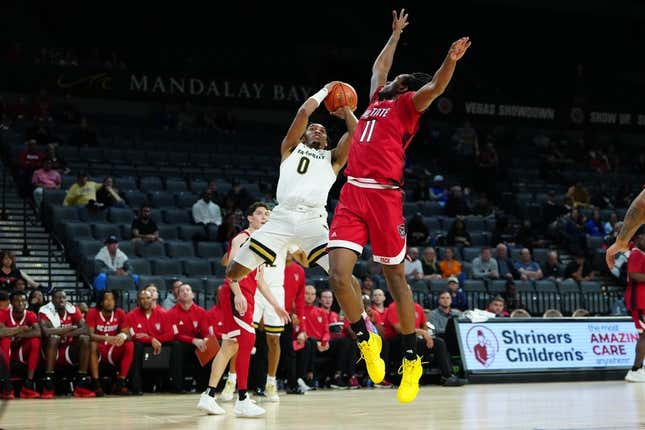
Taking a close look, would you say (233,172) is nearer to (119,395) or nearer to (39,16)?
(39,16)

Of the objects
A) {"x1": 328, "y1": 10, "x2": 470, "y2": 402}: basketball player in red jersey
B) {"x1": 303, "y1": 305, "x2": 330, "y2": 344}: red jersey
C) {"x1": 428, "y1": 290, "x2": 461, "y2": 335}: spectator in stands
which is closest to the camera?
{"x1": 328, "y1": 10, "x2": 470, "y2": 402}: basketball player in red jersey

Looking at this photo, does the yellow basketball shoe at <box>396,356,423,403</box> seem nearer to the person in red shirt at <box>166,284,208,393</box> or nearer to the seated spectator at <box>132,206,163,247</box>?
the person in red shirt at <box>166,284,208,393</box>

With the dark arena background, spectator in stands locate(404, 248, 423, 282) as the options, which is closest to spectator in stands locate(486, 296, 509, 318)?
the dark arena background

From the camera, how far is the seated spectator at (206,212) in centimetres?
1775

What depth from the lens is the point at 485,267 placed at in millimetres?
18141

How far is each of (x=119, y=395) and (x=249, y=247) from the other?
4.92 meters

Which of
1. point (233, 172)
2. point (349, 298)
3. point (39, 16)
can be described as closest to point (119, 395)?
point (349, 298)

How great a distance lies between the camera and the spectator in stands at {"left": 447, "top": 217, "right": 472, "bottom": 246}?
19359 millimetres

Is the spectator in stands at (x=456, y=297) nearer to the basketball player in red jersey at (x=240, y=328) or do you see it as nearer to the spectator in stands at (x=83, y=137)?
the basketball player in red jersey at (x=240, y=328)

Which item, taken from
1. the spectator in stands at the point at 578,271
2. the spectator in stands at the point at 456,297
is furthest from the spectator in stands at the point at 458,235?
the spectator in stands at the point at 456,297

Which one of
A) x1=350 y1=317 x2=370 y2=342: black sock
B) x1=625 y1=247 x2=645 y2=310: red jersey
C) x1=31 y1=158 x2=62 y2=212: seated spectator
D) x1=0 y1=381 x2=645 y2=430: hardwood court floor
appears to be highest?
x1=31 y1=158 x2=62 y2=212: seated spectator

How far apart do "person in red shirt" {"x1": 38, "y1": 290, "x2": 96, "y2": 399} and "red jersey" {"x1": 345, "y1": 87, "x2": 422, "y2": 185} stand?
238 inches

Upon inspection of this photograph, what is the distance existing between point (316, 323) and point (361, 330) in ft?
20.6

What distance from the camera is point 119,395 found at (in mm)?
12477
